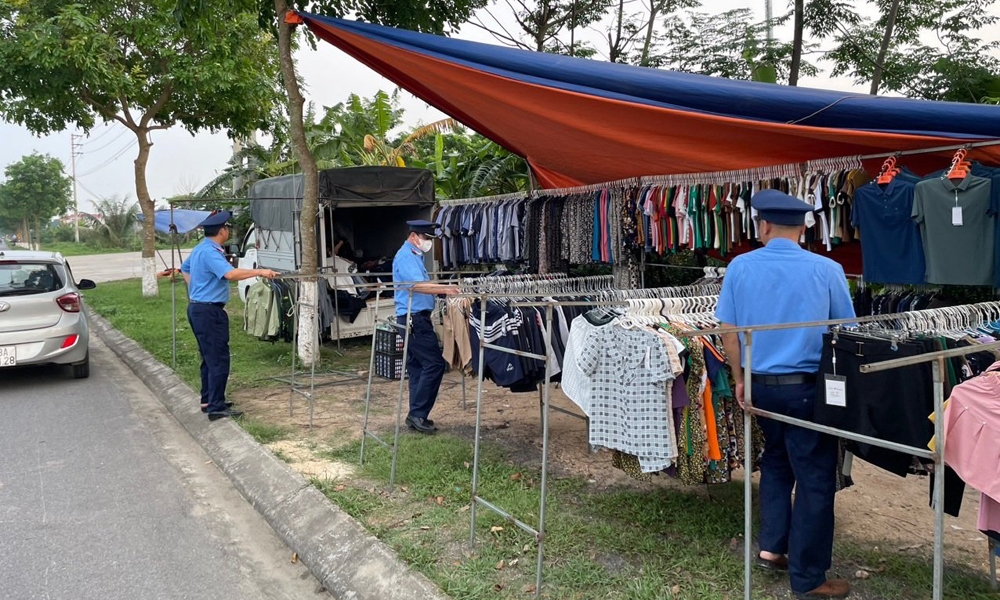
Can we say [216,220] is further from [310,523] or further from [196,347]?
[196,347]

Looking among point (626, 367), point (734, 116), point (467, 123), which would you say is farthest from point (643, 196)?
point (626, 367)

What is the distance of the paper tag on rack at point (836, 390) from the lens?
119 inches

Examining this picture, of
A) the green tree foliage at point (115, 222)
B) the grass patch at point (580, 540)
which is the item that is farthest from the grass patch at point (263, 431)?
the green tree foliage at point (115, 222)

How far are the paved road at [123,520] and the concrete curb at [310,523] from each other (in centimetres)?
9

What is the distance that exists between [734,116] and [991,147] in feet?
5.23

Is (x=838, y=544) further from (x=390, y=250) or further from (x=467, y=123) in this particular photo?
(x=390, y=250)

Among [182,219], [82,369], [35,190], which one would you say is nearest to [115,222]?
[35,190]

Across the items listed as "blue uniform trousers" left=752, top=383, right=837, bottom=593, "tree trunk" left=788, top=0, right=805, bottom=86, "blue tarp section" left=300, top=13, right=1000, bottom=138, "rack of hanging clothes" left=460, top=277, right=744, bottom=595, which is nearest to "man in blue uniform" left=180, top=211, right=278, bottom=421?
"rack of hanging clothes" left=460, top=277, right=744, bottom=595

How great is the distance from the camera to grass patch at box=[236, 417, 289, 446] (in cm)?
629

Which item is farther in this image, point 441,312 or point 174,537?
point 441,312

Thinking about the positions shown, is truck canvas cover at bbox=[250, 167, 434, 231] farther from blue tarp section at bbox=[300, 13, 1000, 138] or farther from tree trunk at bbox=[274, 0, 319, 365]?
blue tarp section at bbox=[300, 13, 1000, 138]

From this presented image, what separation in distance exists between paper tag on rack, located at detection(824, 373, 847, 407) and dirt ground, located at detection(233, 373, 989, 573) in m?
1.47

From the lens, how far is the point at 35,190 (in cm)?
5062

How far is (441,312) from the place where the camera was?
6199 millimetres
